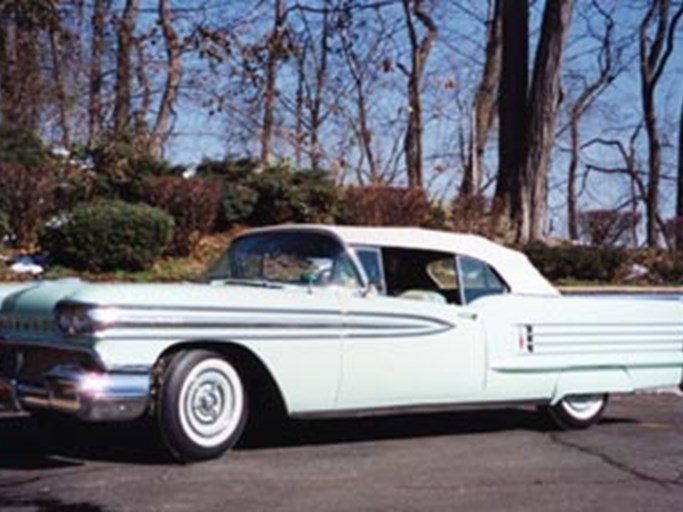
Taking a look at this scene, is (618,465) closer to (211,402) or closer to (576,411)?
(576,411)

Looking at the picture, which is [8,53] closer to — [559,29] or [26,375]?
[559,29]


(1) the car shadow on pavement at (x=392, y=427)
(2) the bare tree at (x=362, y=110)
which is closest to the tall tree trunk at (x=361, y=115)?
(2) the bare tree at (x=362, y=110)

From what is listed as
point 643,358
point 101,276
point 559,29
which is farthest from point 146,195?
point 643,358

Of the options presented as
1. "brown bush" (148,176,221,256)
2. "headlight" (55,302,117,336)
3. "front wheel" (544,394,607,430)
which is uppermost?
"brown bush" (148,176,221,256)

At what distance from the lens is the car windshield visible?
300 inches

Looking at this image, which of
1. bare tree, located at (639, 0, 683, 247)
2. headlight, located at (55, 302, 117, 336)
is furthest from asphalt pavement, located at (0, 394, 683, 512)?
bare tree, located at (639, 0, 683, 247)

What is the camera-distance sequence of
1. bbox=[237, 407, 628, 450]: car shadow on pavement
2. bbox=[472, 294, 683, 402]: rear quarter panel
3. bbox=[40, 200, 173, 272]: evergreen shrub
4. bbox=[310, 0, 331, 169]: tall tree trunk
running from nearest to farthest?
bbox=[237, 407, 628, 450]: car shadow on pavement < bbox=[472, 294, 683, 402]: rear quarter panel < bbox=[40, 200, 173, 272]: evergreen shrub < bbox=[310, 0, 331, 169]: tall tree trunk

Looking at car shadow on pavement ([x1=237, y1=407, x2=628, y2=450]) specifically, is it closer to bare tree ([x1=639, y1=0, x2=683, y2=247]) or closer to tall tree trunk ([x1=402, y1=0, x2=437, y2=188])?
tall tree trunk ([x1=402, y1=0, x2=437, y2=188])

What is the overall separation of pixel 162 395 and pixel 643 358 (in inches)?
158

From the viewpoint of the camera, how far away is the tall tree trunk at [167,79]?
25.6 meters

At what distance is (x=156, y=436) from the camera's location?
7.48 m

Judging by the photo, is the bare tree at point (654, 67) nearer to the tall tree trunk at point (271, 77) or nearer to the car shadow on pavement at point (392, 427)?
the tall tree trunk at point (271, 77)

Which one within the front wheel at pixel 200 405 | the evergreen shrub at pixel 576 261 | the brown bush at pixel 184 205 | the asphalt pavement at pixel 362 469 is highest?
the brown bush at pixel 184 205

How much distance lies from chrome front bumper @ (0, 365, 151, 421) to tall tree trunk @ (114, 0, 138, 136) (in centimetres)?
1998
